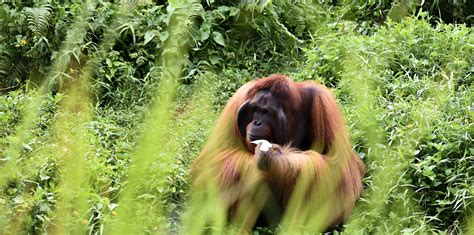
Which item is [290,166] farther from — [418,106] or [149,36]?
[149,36]

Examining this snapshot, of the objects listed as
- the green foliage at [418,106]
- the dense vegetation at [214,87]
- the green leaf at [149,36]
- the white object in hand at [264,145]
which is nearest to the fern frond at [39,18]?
the dense vegetation at [214,87]

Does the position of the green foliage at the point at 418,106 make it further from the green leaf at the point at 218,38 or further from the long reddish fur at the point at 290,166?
the green leaf at the point at 218,38

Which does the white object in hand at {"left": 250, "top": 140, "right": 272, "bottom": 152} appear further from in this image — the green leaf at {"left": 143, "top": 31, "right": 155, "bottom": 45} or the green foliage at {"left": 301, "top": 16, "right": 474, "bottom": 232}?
the green leaf at {"left": 143, "top": 31, "right": 155, "bottom": 45}

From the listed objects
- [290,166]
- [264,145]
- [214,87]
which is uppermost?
[264,145]

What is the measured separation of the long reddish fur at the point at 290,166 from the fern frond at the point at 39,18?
1.83 m

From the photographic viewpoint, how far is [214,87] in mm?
4512

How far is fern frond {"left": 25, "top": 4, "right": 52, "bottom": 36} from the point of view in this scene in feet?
16.0

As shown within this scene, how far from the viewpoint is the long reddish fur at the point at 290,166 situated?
10.8ft

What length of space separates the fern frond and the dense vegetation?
1cm

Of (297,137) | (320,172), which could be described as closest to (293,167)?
(320,172)

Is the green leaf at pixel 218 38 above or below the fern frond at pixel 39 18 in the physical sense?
below

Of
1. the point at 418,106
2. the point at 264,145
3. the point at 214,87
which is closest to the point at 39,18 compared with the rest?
the point at 214,87

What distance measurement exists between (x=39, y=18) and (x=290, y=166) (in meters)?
2.38

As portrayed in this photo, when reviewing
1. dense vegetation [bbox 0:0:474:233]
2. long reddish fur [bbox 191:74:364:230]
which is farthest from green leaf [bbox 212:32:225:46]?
long reddish fur [bbox 191:74:364:230]
